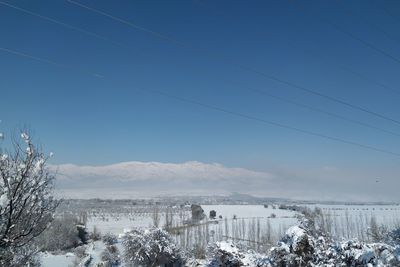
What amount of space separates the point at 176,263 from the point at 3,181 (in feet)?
97.1

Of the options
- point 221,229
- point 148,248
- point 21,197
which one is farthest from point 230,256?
point 221,229

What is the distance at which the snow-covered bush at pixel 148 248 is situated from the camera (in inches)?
1415

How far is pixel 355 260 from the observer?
14273 mm

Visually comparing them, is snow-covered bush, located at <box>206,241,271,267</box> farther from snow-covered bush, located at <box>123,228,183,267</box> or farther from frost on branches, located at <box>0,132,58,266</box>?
snow-covered bush, located at <box>123,228,183,267</box>

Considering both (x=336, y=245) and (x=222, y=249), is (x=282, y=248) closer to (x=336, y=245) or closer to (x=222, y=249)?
(x=336, y=245)

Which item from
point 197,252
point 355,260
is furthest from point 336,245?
point 197,252

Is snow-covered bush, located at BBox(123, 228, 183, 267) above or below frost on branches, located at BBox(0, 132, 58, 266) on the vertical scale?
below

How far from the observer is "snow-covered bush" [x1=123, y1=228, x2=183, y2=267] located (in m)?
35.9

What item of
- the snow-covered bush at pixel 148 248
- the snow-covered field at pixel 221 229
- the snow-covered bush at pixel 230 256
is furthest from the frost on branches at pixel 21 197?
the snow-covered bush at pixel 148 248

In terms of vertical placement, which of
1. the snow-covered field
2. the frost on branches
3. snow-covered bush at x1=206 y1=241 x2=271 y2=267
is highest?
the frost on branches

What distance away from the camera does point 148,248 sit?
35.6 metres

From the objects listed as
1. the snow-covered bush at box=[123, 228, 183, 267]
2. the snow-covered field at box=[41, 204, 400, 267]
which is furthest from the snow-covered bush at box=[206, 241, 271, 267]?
the snow-covered bush at box=[123, 228, 183, 267]

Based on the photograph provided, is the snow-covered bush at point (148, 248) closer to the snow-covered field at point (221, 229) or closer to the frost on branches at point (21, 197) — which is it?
the snow-covered field at point (221, 229)

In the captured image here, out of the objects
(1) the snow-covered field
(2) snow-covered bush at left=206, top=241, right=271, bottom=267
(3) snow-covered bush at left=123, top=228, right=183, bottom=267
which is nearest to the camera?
(2) snow-covered bush at left=206, top=241, right=271, bottom=267
